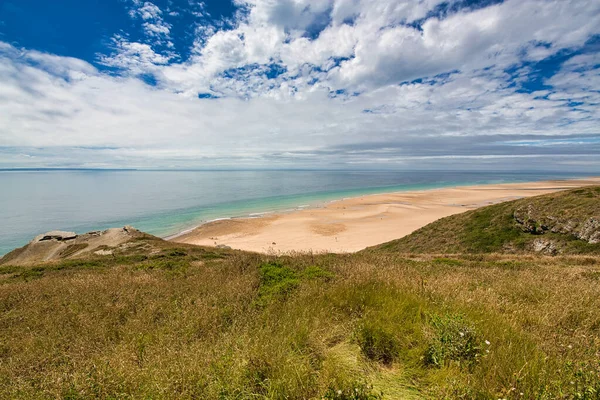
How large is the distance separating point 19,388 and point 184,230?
36.9 metres

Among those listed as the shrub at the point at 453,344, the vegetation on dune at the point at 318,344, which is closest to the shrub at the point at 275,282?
the vegetation on dune at the point at 318,344

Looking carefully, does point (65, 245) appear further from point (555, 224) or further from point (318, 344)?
point (555, 224)

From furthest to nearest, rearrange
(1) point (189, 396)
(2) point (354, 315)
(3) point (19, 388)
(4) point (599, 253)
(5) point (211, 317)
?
1. (4) point (599, 253)
2. (5) point (211, 317)
3. (2) point (354, 315)
4. (3) point (19, 388)
5. (1) point (189, 396)

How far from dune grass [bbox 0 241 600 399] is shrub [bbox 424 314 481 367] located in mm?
14

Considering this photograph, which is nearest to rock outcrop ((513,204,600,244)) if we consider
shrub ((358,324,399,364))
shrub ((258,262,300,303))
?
shrub ((258,262,300,303))

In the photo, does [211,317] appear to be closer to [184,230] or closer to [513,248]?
[513,248]

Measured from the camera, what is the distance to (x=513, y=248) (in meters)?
18.5

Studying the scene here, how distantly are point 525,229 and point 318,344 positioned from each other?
23320mm

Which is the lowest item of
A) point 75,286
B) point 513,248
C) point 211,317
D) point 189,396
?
point 513,248

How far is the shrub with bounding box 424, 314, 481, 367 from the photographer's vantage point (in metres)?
3.03

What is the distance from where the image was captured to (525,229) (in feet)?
64.4

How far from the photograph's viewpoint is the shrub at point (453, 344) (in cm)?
303

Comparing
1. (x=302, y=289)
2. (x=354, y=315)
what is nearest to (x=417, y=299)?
(x=354, y=315)

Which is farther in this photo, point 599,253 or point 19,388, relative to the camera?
point 599,253
